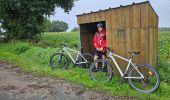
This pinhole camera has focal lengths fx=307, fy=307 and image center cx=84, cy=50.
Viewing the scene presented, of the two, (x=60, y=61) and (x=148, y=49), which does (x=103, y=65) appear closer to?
(x=148, y=49)

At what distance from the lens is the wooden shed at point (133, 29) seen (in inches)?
379

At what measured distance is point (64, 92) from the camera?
882 cm

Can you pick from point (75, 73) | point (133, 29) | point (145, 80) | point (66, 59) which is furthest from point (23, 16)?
point (145, 80)

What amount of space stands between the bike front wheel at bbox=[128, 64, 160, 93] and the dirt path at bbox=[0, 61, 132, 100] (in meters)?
1.17

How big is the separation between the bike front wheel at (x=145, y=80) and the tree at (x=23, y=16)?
1442cm

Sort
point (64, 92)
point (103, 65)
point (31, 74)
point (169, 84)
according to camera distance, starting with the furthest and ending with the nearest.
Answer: point (31, 74)
point (103, 65)
point (169, 84)
point (64, 92)

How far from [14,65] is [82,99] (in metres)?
6.29

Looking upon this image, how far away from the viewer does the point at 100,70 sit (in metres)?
10.4

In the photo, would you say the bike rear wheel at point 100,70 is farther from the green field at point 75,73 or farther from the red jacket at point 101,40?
the red jacket at point 101,40

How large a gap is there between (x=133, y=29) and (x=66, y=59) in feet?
11.8

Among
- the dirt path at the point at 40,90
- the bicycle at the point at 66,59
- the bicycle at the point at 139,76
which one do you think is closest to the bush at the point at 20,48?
the bicycle at the point at 66,59

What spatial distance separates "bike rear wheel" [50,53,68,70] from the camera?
496 inches

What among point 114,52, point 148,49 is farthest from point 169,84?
point 114,52

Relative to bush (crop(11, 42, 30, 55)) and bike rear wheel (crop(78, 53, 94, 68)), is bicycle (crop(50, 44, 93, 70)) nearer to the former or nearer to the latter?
bike rear wheel (crop(78, 53, 94, 68))
